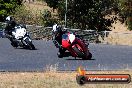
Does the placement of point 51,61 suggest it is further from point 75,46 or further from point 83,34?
point 83,34

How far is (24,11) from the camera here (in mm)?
48031

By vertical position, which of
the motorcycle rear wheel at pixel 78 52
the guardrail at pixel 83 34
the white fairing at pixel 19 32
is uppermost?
the white fairing at pixel 19 32

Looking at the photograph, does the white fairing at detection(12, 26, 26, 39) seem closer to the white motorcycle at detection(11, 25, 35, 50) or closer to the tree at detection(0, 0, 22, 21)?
the white motorcycle at detection(11, 25, 35, 50)

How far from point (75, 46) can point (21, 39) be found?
495 centimetres

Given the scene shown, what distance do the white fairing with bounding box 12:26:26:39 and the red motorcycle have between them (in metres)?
4.44

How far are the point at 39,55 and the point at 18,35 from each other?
3.66 meters

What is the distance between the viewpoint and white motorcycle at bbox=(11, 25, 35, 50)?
2353 cm

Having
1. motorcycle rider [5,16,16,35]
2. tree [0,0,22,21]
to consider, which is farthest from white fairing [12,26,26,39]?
tree [0,0,22,21]

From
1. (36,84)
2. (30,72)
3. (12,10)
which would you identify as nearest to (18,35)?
(30,72)

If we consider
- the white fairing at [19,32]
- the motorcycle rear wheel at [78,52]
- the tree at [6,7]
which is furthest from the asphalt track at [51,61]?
the tree at [6,7]

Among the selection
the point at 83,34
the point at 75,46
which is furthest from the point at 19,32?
the point at 83,34

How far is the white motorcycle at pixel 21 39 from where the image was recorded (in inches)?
926

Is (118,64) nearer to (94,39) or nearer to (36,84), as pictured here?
(36,84)

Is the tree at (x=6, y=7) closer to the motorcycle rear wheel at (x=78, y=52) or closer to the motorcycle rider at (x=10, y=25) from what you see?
the motorcycle rider at (x=10, y=25)
